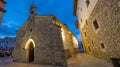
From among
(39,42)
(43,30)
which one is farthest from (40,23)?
(39,42)

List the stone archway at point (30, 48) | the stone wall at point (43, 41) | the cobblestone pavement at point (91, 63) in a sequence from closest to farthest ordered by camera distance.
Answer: the cobblestone pavement at point (91, 63) → the stone wall at point (43, 41) → the stone archway at point (30, 48)

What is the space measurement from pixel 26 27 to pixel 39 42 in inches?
147

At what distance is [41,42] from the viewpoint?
9.55 m

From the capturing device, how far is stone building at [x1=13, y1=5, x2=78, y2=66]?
27.8 ft

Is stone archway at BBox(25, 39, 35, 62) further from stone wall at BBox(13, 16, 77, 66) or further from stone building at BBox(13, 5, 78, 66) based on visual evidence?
stone wall at BBox(13, 16, 77, 66)

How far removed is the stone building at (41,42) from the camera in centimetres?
846

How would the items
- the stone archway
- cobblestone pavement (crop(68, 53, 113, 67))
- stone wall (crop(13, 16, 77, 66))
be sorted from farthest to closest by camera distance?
the stone archway < stone wall (crop(13, 16, 77, 66)) < cobblestone pavement (crop(68, 53, 113, 67))

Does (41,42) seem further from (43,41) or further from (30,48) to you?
(30,48)

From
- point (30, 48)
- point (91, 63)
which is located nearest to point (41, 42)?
point (30, 48)

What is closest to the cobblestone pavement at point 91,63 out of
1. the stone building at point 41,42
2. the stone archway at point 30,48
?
the stone building at point 41,42

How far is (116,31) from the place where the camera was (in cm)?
473

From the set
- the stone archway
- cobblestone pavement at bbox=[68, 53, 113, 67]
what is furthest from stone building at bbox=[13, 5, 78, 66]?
cobblestone pavement at bbox=[68, 53, 113, 67]

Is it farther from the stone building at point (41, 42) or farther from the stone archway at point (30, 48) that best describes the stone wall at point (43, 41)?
the stone archway at point (30, 48)

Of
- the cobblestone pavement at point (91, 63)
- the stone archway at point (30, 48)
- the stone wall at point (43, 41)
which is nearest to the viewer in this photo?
the cobblestone pavement at point (91, 63)
